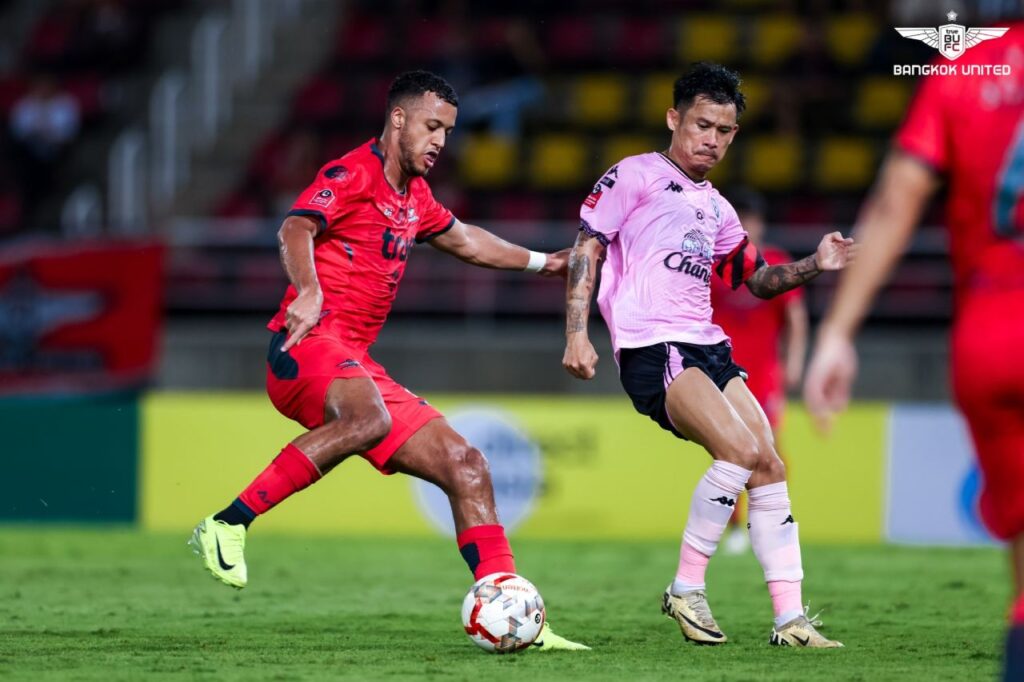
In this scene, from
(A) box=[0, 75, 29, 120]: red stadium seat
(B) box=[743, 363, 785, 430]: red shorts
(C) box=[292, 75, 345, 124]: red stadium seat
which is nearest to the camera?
(B) box=[743, 363, 785, 430]: red shorts

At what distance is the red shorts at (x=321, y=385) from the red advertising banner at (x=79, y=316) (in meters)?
7.41

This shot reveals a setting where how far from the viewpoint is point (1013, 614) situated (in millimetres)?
3717

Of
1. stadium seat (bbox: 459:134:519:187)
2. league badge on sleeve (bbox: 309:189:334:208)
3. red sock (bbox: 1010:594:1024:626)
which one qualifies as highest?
stadium seat (bbox: 459:134:519:187)

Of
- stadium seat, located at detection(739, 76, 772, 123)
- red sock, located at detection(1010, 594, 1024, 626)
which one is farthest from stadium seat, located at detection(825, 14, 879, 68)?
red sock, located at detection(1010, 594, 1024, 626)

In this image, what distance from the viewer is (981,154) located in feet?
12.9

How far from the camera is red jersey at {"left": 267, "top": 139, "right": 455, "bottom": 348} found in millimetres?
6977

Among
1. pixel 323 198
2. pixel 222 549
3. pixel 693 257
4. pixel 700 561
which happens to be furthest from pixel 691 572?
pixel 323 198

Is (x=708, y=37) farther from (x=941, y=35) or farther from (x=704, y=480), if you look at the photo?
(x=704, y=480)

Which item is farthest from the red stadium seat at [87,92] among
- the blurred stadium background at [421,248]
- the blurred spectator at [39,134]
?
the blurred spectator at [39,134]

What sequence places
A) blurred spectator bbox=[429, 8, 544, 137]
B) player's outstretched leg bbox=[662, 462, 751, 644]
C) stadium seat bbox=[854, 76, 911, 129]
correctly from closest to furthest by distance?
player's outstretched leg bbox=[662, 462, 751, 644], stadium seat bbox=[854, 76, 911, 129], blurred spectator bbox=[429, 8, 544, 137]

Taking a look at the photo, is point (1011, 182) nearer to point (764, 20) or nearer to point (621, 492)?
point (621, 492)

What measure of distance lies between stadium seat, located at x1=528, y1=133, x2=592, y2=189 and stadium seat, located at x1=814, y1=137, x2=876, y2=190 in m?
2.46

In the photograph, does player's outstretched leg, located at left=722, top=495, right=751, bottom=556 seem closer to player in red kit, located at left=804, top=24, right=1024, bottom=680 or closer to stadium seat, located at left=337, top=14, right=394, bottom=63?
player in red kit, located at left=804, top=24, right=1024, bottom=680

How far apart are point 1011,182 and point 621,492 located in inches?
364
